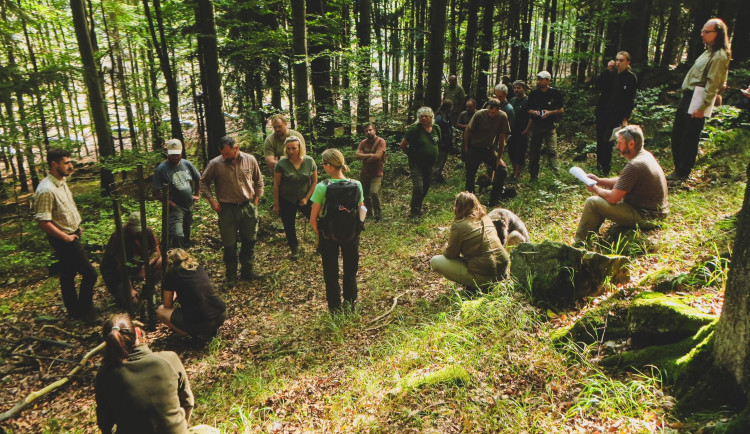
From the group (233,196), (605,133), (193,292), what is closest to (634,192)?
(605,133)

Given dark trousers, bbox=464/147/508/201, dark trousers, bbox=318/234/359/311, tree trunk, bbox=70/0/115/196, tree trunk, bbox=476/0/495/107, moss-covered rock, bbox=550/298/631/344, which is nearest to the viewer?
moss-covered rock, bbox=550/298/631/344

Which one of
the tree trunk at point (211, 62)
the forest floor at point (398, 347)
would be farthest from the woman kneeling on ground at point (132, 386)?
Answer: the tree trunk at point (211, 62)

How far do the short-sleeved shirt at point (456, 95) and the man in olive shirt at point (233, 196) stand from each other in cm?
678

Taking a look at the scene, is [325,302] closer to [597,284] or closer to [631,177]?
[597,284]

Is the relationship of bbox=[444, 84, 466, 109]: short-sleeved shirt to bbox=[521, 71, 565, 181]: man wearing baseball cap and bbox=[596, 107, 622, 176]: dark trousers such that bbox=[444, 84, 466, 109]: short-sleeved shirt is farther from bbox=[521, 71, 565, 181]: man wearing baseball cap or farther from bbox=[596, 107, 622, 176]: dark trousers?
bbox=[596, 107, 622, 176]: dark trousers

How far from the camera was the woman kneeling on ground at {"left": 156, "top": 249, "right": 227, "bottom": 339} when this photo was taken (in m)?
5.04

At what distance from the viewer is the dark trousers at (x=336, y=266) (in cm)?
525

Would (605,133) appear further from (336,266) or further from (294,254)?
(294,254)

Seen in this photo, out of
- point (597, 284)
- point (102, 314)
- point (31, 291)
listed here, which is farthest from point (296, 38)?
point (597, 284)

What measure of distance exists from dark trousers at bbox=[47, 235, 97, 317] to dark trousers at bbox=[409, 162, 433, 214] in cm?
595

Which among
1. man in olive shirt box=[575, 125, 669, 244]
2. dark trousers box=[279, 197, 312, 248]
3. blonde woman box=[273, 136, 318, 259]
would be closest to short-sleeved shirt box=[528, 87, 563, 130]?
man in olive shirt box=[575, 125, 669, 244]

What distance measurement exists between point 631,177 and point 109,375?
5.56 metres

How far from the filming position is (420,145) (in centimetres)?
828

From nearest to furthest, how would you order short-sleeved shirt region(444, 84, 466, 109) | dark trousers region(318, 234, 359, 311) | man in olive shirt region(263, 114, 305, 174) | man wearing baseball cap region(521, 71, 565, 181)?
dark trousers region(318, 234, 359, 311), man in olive shirt region(263, 114, 305, 174), man wearing baseball cap region(521, 71, 565, 181), short-sleeved shirt region(444, 84, 466, 109)
